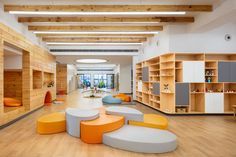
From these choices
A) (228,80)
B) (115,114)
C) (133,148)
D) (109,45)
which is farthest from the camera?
(109,45)

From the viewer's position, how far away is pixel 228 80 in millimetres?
7898

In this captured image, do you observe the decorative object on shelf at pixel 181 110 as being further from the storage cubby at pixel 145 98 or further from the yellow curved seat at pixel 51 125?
the yellow curved seat at pixel 51 125

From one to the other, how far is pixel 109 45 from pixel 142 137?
8.99 meters

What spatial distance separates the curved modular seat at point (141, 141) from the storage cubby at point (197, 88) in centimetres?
414

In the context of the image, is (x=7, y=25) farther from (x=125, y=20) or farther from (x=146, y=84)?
(x=146, y=84)

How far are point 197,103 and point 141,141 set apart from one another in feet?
17.0

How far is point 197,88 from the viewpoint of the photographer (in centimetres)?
825

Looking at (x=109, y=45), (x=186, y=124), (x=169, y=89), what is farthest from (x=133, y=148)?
(x=109, y=45)

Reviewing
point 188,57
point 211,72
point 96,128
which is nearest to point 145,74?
point 188,57

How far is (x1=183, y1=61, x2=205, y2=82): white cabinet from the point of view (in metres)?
7.86

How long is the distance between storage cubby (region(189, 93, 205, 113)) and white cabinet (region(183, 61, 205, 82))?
0.73 meters

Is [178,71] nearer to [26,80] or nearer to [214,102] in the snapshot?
[214,102]

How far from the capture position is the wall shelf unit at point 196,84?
7867 mm

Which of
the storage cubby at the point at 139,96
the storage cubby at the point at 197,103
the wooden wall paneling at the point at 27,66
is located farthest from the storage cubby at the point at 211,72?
the wooden wall paneling at the point at 27,66
